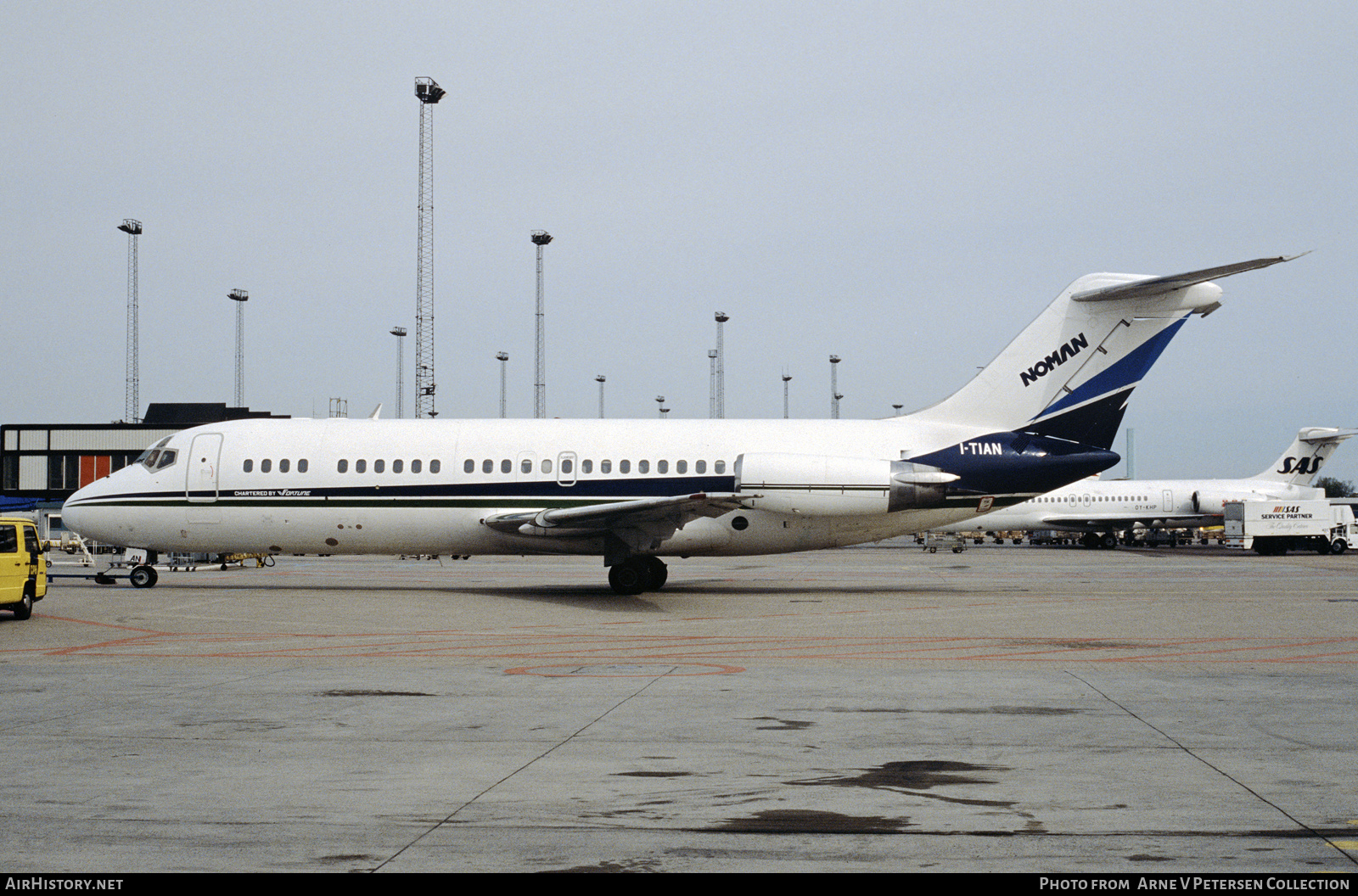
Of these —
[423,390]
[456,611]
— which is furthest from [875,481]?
[423,390]

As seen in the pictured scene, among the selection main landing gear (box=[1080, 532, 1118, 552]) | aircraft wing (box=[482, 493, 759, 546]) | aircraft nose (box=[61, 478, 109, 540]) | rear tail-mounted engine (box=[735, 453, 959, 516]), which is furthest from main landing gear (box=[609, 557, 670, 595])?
main landing gear (box=[1080, 532, 1118, 552])

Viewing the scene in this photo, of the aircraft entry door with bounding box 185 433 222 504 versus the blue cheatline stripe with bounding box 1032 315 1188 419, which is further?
the aircraft entry door with bounding box 185 433 222 504

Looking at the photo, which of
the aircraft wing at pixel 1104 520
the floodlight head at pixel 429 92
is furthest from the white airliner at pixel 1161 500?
the floodlight head at pixel 429 92

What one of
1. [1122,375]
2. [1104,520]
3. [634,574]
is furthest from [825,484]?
[1104,520]

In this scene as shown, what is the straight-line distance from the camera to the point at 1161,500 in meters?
66.2

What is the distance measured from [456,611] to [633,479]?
17.0 feet

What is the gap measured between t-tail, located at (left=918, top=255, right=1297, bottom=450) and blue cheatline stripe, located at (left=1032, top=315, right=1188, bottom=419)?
0.02 metres

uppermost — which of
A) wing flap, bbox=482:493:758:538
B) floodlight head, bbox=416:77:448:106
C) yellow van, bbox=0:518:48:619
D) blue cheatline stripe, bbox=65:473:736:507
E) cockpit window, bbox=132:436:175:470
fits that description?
floodlight head, bbox=416:77:448:106

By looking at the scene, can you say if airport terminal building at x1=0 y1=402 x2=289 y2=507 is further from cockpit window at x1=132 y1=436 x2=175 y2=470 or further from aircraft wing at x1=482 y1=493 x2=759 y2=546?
aircraft wing at x1=482 y1=493 x2=759 y2=546

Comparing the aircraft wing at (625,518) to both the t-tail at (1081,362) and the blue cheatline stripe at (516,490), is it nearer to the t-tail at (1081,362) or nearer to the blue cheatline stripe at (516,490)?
the blue cheatline stripe at (516,490)

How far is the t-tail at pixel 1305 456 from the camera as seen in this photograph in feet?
212

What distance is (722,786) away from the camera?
744 cm

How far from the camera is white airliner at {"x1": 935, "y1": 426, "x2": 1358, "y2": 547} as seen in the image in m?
65.1
